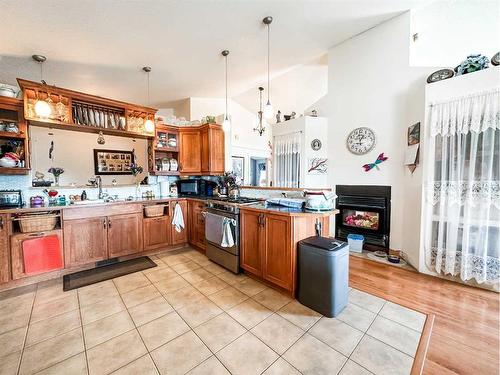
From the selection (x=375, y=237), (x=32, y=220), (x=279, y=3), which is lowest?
(x=375, y=237)

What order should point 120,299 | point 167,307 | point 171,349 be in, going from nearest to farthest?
point 171,349
point 167,307
point 120,299

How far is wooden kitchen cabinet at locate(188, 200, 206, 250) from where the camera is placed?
3.48m

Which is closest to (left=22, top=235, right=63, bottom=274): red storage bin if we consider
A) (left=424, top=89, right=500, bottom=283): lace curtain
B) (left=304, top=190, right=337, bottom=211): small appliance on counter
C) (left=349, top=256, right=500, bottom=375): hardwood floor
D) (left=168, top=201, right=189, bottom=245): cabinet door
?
(left=168, top=201, right=189, bottom=245): cabinet door

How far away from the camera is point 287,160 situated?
15.9 ft

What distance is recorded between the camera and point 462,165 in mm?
2422

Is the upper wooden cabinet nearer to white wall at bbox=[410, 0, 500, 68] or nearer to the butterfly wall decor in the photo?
the butterfly wall decor

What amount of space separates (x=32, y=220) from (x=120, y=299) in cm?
152

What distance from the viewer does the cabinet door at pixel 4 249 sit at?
7.71ft

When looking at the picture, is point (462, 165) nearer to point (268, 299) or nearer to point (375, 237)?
point (375, 237)

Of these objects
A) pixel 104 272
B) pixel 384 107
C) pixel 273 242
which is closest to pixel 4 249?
pixel 104 272

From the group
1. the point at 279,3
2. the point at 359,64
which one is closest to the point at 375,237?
the point at 359,64

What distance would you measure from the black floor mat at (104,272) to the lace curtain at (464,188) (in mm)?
4013

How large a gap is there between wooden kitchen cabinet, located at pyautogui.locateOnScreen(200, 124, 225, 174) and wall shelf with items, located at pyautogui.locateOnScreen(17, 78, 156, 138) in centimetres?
98

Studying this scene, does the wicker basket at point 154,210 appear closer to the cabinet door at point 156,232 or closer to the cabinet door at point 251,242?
the cabinet door at point 156,232
